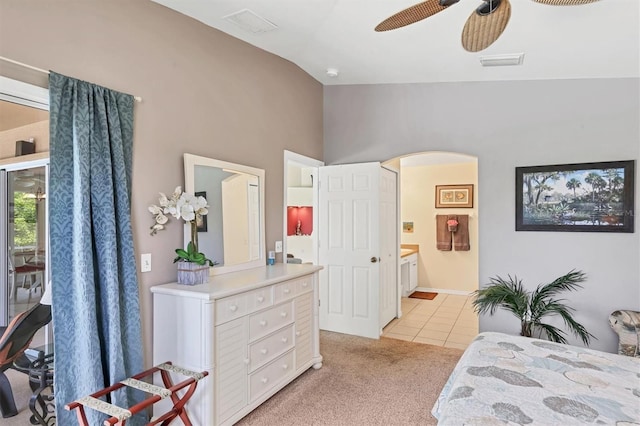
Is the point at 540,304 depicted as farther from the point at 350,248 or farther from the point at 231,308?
the point at 231,308

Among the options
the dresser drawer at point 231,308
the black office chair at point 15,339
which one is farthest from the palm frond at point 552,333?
the black office chair at point 15,339

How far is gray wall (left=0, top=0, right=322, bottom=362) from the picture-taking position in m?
2.03

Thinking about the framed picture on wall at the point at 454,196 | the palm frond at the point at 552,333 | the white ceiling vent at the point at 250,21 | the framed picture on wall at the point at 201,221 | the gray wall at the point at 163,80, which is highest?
the white ceiling vent at the point at 250,21

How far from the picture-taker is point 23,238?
84.5 inches

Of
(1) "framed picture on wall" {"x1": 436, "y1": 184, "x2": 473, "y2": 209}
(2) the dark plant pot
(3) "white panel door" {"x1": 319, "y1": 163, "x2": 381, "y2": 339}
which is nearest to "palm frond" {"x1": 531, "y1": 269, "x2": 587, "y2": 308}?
(3) "white panel door" {"x1": 319, "y1": 163, "x2": 381, "y2": 339}

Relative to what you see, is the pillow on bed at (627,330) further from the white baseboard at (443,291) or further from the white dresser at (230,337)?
the white baseboard at (443,291)

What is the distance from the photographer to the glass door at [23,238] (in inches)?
83.0

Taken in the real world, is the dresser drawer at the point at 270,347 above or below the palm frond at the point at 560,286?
below

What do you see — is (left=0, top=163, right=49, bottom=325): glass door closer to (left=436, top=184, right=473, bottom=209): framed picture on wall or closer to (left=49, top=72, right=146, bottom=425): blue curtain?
(left=49, top=72, right=146, bottom=425): blue curtain

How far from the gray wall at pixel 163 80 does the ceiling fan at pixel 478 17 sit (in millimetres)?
1513

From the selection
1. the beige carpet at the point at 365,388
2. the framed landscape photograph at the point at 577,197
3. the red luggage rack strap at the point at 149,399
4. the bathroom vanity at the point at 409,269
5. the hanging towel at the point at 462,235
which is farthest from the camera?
the hanging towel at the point at 462,235

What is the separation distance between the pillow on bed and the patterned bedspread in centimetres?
116

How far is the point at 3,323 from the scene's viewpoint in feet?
6.86

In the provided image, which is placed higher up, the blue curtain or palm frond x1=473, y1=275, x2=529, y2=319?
Answer: the blue curtain
